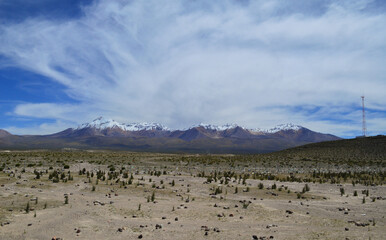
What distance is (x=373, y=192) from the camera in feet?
65.4

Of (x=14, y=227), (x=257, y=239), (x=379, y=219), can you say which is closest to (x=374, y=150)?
(x=379, y=219)

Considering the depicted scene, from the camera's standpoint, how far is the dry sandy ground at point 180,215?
382 inches

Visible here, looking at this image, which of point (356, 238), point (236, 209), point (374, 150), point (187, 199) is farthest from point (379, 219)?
point (374, 150)

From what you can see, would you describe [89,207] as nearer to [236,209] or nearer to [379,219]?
[236,209]

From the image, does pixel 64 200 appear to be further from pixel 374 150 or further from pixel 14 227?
pixel 374 150

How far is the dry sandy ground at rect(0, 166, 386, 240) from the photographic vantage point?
31.8ft

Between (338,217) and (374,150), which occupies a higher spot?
(374,150)

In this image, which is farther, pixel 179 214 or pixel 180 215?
pixel 179 214

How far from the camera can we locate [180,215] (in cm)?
1234

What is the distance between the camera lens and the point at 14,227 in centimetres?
984

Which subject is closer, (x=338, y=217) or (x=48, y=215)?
(x=48, y=215)

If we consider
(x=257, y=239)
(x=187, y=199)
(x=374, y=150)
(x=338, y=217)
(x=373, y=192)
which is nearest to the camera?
(x=257, y=239)

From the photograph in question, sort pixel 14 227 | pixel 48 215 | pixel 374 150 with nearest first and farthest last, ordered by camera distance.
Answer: pixel 14 227 → pixel 48 215 → pixel 374 150

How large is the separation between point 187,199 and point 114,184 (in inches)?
289
